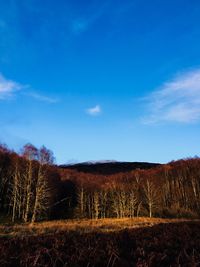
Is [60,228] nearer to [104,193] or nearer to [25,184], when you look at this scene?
[25,184]

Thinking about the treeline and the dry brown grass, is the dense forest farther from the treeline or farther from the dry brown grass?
the dry brown grass

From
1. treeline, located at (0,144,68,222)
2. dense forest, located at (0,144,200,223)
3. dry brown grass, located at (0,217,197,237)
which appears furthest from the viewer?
dense forest, located at (0,144,200,223)

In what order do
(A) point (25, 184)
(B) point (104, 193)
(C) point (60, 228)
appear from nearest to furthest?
1. (C) point (60, 228)
2. (A) point (25, 184)
3. (B) point (104, 193)

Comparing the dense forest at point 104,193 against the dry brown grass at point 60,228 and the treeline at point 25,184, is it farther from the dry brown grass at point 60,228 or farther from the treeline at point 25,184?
the dry brown grass at point 60,228

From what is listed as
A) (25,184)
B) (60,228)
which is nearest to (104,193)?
(25,184)

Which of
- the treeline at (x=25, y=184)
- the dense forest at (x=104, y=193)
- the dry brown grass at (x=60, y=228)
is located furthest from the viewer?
the dense forest at (x=104, y=193)

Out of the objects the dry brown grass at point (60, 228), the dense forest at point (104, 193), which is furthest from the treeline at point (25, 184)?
the dry brown grass at point (60, 228)

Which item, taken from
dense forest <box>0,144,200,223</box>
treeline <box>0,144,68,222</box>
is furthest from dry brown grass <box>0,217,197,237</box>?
dense forest <box>0,144,200,223</box>

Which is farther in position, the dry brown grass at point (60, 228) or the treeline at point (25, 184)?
the treeline at point (25, 184)

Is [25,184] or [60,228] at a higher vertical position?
[25,184]

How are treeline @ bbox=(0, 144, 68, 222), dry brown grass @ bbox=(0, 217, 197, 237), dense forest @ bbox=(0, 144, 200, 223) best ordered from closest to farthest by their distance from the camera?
dry brown grass @ bbox=(0, 217, 197, 237), treeline @ bbox=(0, 144, 68, 222), dense forest @ bbox=(0, 144, 200, 223)

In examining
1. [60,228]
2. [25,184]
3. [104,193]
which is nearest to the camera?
[60,228]

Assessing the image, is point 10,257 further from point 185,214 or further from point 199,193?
point 199,193

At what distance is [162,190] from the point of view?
9469cm
